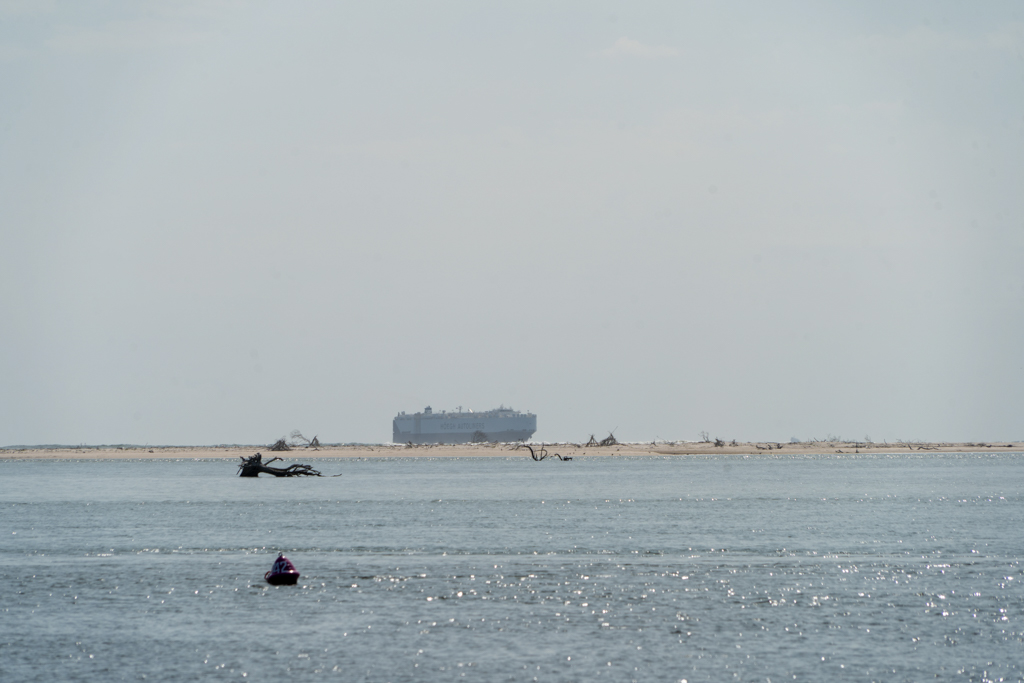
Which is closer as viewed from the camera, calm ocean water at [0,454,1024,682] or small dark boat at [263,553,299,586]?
calm ocean water at [0,454,1024,682]

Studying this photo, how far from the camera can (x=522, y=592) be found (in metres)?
33.9

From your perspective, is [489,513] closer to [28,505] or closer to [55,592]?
[55,592]

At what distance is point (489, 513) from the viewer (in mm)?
64188

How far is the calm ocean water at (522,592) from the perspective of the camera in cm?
2431

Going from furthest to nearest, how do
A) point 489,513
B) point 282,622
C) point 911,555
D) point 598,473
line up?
point 598,473 → point 489,513 → point 911,555 → point 282,622

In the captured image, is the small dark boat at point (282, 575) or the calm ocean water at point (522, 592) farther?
the small dark boat at point (282, 575)

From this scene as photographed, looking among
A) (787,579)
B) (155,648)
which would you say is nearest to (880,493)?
(787,579)

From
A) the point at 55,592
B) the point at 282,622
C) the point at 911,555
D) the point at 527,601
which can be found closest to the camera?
the point at 282,622

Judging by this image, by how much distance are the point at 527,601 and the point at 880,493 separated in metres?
58.5

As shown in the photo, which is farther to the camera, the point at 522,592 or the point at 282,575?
the point at 282,575

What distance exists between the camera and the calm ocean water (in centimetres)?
2431

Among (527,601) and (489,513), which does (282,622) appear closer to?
(527,601)

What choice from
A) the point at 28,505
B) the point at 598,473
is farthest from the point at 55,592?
the point at 598,473

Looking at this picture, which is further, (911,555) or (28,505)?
(28,505)
